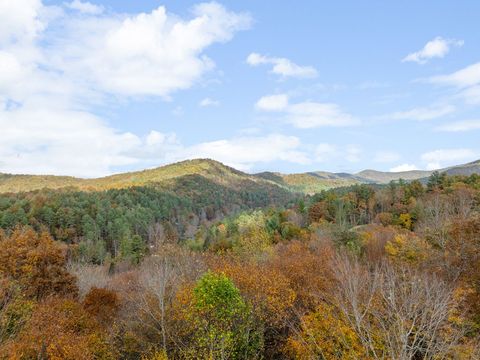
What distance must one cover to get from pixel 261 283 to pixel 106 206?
134m

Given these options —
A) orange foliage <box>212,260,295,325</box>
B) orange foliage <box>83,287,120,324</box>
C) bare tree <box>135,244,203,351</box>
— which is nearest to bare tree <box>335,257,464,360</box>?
orange foliage <box>212,260,295,325</box>

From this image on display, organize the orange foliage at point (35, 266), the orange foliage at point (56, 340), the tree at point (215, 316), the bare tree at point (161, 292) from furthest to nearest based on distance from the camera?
the orange foliage at point (35, 266) < the bare tree at point (161, 292) < the tree at point (215, 316) < the orange foliage at point (56, 340)

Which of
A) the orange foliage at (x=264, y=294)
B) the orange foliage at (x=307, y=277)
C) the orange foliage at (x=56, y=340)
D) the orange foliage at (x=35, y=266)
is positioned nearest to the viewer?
the orange foliage at (x=56, y=340)

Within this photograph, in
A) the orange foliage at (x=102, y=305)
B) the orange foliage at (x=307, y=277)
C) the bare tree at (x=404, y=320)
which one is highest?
the bare tree at (x=404, y=320)

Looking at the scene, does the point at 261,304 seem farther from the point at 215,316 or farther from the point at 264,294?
the point at 215,316

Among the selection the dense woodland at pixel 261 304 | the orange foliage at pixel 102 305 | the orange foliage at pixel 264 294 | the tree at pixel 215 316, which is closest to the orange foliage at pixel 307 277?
the dense woodland at pixel 261 304

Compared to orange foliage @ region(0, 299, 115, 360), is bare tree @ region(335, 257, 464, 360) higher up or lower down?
higher up

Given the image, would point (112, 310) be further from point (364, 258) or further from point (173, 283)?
point (364, 258)

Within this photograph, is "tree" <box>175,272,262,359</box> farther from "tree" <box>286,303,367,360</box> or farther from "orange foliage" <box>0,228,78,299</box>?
"orange foliage" <box>0,228,78,299</box>

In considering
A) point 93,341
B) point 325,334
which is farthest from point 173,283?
point 325,334

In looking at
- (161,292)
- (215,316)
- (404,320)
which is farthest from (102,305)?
(404,320)

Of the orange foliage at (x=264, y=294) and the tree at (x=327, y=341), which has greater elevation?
the orange foliage at (x=264, y=294)

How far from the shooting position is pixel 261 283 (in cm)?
2659

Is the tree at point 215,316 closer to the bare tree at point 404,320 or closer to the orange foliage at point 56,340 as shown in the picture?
the orange foliage at point 56,340
